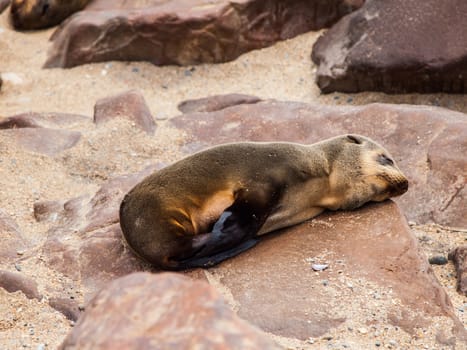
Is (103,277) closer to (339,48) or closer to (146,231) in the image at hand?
(146,231)

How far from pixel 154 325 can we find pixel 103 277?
208 cm

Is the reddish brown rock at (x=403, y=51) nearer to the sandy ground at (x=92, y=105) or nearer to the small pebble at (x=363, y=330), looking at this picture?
the sandy ground at (x=92, y=105)

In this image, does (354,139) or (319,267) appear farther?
(354,139)

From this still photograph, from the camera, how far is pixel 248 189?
4527 mm

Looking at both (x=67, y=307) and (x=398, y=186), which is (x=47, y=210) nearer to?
(x=67, y=307)

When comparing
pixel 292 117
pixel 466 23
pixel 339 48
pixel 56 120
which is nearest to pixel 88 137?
pixel 56 120

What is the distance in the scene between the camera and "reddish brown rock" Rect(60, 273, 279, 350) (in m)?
2.30

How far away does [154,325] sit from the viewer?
7.93 feet

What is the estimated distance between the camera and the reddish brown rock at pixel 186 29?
8078 millimetres

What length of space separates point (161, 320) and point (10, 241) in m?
2.60

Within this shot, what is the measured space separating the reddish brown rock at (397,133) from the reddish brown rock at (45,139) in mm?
855

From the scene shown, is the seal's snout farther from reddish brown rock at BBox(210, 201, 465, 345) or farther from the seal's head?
reddish brown rock at BBox(210, 201, 465, 345)

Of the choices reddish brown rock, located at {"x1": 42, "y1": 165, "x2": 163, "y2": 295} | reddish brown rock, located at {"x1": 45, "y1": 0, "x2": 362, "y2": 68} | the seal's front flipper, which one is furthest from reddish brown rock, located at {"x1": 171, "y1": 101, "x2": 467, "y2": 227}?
reddish brown rock, located at {"x1": 45, "y1": 0, "x2": 362, "y2": 68}

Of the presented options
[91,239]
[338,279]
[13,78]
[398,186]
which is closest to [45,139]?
[91,239]
